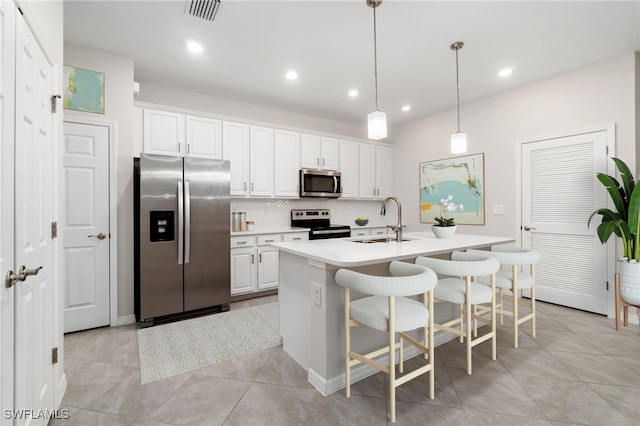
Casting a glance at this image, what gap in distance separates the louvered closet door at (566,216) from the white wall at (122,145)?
15.9 feet

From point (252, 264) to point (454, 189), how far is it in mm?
3332

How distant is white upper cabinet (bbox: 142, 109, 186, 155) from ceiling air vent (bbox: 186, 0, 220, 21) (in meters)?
1.49

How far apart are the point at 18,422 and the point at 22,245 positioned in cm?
75

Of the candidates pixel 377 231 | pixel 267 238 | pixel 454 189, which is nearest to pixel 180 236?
pixel 267 238

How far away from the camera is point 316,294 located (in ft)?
6.54

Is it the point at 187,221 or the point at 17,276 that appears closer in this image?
the point at 17,276

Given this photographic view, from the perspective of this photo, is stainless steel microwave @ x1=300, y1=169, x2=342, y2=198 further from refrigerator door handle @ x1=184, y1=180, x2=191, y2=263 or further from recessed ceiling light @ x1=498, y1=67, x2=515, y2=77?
recessed ceiling light @ x1=498, y1=67, x2=515, y2=77

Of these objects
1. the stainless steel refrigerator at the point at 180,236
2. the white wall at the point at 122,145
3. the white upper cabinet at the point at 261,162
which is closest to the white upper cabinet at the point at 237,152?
the white upper cabinet at the point at 261,162

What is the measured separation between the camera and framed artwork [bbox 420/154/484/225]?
441 cm

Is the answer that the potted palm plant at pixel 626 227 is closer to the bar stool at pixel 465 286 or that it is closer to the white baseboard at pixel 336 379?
the bar stool at pixel 465 286

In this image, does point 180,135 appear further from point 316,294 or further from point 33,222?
point 316,294

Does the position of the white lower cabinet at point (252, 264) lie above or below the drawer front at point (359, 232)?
below

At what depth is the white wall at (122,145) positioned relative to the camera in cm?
304

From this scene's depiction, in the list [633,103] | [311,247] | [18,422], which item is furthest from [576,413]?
[633,103]
